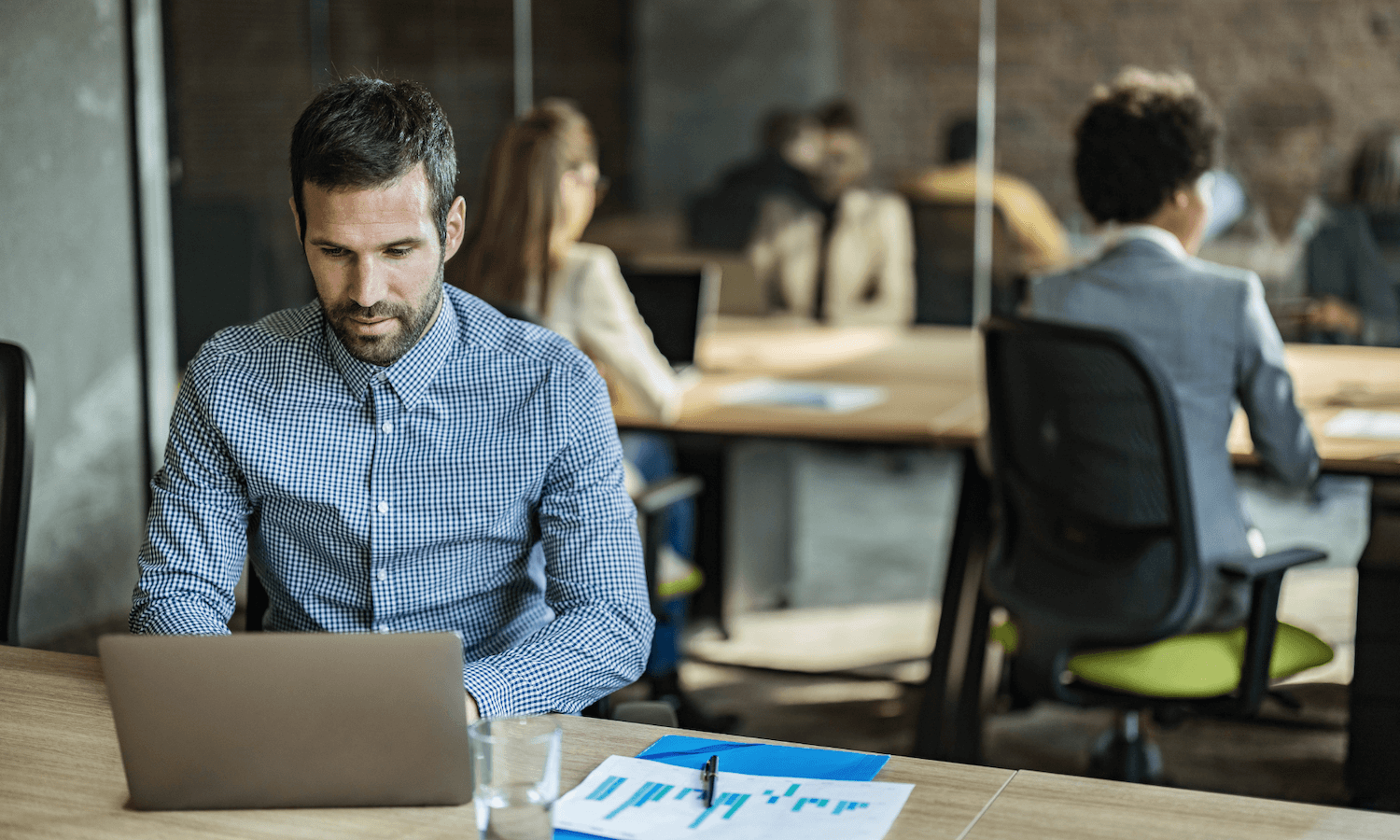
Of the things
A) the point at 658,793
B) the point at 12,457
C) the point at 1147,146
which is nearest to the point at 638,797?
the point at 658,793

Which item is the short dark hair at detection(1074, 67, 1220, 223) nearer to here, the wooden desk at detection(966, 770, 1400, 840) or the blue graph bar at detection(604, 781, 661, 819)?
the wooden desk at detection(966, 770, 1400, 840)

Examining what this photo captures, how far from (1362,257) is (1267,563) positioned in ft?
5.85

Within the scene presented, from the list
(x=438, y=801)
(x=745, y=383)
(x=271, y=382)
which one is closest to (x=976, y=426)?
(x=745, y=383)

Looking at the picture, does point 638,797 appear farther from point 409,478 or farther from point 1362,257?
point 1362,257

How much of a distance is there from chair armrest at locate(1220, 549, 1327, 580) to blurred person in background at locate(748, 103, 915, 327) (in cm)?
224

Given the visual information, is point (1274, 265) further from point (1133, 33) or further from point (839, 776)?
point (839, 776)

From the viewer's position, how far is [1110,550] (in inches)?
93.3

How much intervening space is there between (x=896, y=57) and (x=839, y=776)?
3.36 metres

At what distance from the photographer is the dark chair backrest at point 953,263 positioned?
13.9ft

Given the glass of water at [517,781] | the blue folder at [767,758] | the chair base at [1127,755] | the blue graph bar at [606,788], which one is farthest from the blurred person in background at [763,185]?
the glass of water at [517,781]

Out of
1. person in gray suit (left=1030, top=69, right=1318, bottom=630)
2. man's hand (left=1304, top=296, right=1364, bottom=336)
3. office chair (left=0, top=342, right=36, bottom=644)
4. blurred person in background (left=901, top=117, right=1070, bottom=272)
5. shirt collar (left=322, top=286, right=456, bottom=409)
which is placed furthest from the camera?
blurred person in background (left=901, top=117, right=1070, bottom=272)

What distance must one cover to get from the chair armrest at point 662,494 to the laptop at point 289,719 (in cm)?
150

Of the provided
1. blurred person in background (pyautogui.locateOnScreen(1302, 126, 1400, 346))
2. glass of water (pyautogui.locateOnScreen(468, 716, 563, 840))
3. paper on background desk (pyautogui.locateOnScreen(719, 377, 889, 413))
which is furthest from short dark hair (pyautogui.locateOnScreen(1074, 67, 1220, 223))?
glass of water (pyautogui.locateOnScreen(468, 716, 563, 840))

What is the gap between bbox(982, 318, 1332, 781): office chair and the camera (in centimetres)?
224
